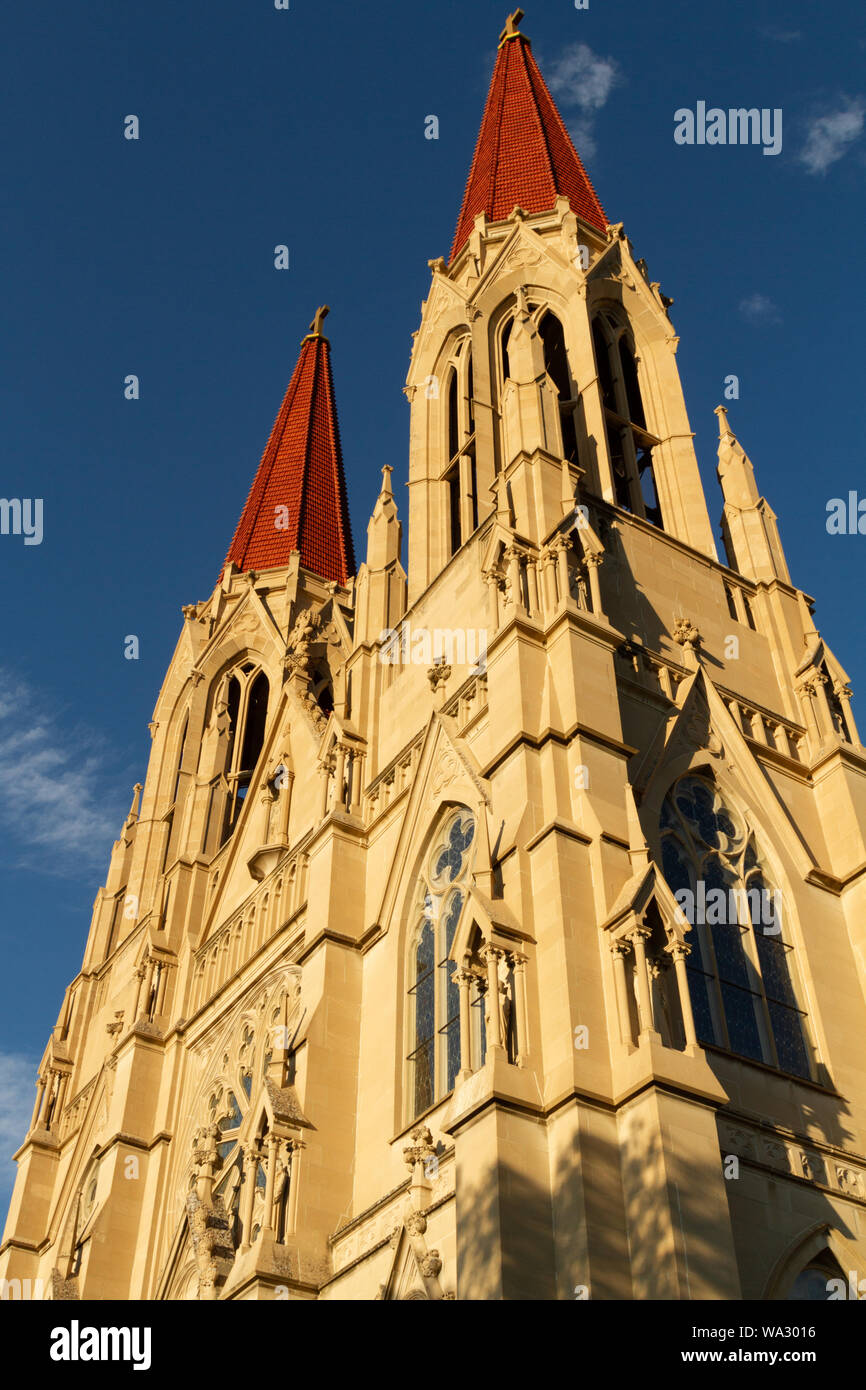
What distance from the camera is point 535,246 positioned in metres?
26.5

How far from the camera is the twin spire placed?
98.4ft

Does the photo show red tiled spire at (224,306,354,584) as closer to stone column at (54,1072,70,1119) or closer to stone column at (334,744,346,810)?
stone column at (54,1072,70,1119)

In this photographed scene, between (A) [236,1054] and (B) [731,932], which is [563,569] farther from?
(A) [236,1054]

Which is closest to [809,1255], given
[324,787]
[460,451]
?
[324,787]

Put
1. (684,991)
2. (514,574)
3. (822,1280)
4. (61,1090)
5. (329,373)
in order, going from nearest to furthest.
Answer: (684,991) < (822,1280) < (514,574) < (61,1090) < (329,373)

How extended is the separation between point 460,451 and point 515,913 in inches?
501

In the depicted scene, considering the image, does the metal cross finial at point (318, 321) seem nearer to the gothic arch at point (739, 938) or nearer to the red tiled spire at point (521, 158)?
the red tiled spire at point (521, 158)

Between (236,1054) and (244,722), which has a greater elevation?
(244,722)

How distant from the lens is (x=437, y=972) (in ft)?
56.5

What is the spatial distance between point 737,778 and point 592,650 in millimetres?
3146

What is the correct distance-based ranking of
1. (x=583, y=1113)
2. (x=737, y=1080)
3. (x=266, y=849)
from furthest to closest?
(x=266, y=849)
(x=737, y=1080)
(x=583, y=1113)
